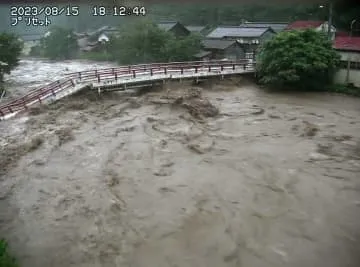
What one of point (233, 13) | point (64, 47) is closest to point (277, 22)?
point (233, 13)

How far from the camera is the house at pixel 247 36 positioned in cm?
2301

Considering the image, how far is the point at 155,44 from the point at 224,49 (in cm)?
356

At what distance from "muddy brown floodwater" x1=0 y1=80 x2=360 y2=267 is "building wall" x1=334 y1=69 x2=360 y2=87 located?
86.0 inches

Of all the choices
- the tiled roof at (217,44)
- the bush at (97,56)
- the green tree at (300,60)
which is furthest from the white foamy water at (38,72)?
the green tree at (300,60)

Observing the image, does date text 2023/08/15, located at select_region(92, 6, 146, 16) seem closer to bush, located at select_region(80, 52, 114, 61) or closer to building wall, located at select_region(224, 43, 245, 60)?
building wall, located at select_region(224, 43, 245, 60)

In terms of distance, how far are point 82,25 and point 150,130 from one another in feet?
102

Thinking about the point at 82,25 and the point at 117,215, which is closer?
the point at 117,215

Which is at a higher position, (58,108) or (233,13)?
(233,13)

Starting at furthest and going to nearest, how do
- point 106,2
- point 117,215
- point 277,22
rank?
1. point 277,22
2. point 117,215
3. point 106,2

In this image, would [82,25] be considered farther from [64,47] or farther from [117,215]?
[117,215]

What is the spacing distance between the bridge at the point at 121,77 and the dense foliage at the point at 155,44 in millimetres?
1384

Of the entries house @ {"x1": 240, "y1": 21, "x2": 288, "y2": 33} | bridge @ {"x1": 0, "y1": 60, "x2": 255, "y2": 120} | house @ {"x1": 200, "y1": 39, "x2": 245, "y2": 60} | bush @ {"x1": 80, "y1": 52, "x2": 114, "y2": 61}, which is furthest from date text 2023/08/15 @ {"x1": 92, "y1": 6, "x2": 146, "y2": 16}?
bush @ {"x1": 80, "y1": 52, "x2": 114, "y2": 61}

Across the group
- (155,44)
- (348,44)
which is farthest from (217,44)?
(348,44)

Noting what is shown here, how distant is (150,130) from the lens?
39.7 ft
